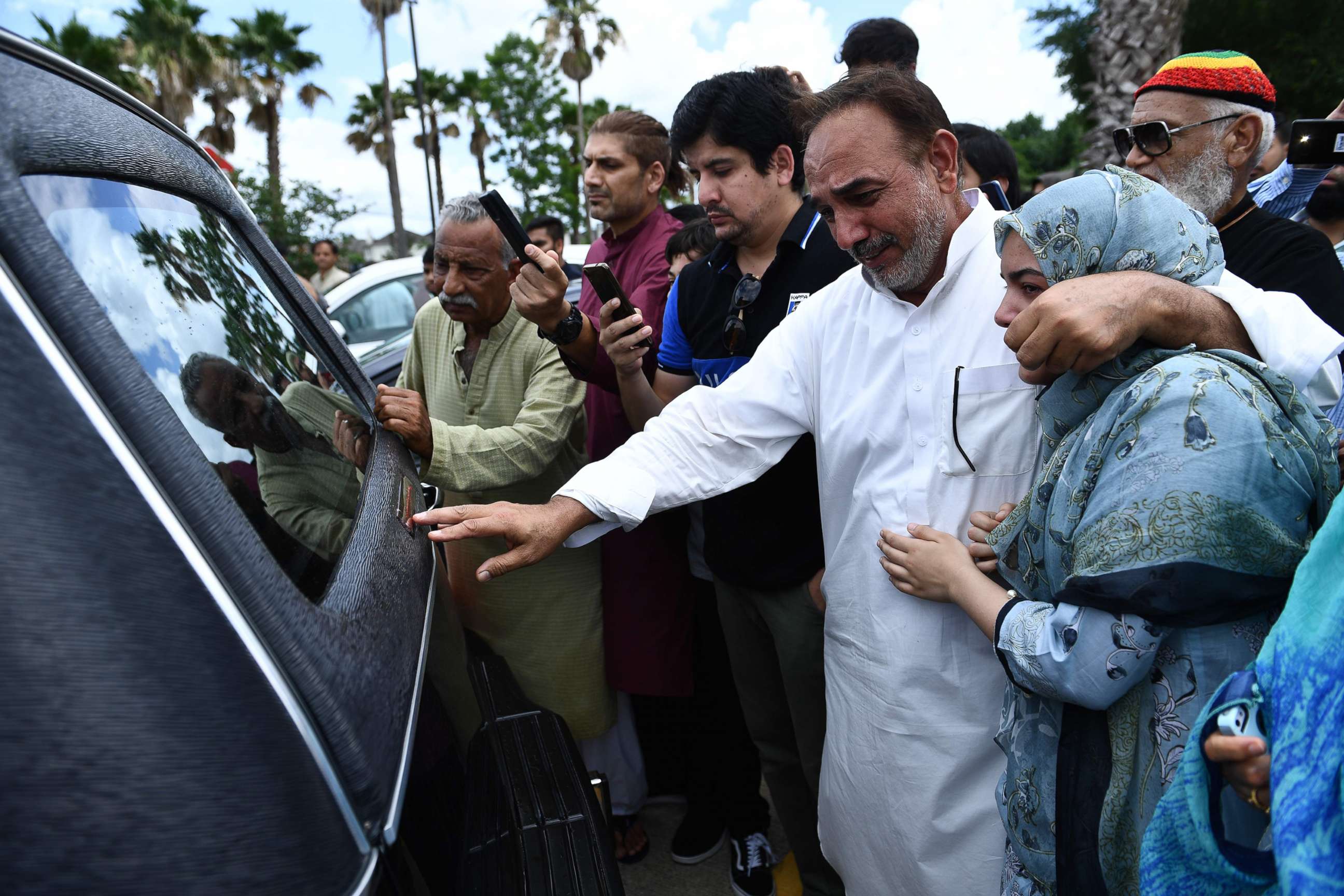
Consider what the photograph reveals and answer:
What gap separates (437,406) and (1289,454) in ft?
7.14

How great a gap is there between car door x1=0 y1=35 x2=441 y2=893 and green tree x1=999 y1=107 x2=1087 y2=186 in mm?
27193

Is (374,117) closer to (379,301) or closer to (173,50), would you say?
(173,50)

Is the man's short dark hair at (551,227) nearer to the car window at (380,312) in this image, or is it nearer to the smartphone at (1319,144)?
the car window at (380,312)

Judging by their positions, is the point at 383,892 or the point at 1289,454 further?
the point at 1289,454

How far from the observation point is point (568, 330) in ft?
7.66

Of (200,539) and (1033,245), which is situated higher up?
(1033,245)

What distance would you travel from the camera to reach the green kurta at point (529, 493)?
2.31 metres

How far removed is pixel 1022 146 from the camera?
157ft

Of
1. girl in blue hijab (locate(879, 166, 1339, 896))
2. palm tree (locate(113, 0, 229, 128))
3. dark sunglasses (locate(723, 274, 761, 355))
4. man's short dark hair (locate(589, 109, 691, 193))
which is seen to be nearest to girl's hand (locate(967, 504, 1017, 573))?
girl in blue hijab (locate(879, 166, 1339, 896))

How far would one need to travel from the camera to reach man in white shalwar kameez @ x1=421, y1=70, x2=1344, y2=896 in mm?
1683

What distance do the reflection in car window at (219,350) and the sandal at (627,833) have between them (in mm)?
1836

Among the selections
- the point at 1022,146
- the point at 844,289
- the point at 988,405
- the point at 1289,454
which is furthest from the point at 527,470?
the point at 1022,146

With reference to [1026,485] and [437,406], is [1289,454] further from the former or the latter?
[437,406]

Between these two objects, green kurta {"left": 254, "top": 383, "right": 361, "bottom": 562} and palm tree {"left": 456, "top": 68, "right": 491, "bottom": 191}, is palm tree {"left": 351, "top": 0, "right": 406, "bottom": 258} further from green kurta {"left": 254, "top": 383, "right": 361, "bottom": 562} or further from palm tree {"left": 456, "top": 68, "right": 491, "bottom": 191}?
green kurta {"left": 254, "top": 383, "right": 361, "bottom": 562}
